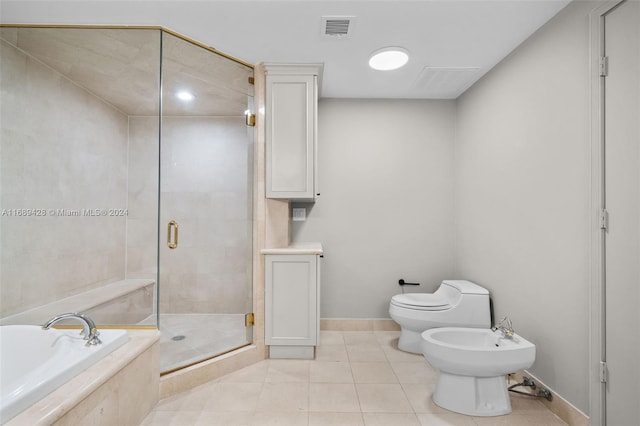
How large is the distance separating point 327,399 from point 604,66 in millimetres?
2287

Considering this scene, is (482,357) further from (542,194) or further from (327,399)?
(542,194)

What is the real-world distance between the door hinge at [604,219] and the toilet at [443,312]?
1.16 metres

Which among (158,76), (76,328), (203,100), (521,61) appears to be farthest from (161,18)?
(521,61)

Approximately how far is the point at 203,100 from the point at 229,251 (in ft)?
3.77

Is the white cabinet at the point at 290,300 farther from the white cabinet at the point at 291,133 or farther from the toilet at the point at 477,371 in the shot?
the toilet at the point at 477,371

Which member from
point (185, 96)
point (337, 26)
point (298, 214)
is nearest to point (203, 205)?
point (185, 96)

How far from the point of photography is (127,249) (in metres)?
2.24

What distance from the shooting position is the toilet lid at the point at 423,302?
2607 millimetres

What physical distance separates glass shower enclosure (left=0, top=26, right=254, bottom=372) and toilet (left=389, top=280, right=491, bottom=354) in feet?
4.32

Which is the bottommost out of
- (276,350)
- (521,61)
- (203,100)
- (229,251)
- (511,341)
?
(276,350)

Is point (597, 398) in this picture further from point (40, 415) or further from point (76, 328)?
point (76, 328)

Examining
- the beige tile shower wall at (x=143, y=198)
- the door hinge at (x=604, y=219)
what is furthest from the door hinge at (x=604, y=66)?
the beige tile shower wall at (x=143, y=198)

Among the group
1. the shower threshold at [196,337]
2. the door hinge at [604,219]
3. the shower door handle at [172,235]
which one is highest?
the door hinge at [604,219]

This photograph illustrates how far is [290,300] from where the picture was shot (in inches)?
98.2
